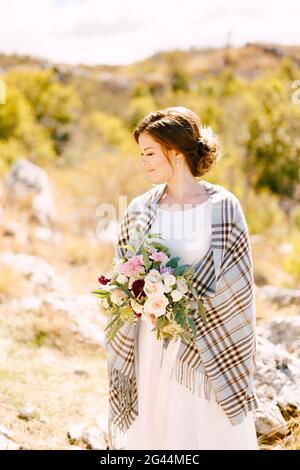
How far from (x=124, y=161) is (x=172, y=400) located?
8.83m

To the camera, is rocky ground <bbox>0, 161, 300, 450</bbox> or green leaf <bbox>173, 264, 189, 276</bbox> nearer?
green leaf <bbox>173, 264, 189, 276</bbox>

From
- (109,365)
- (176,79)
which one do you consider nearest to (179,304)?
(109,365)

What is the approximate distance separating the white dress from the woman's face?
0.61 feet

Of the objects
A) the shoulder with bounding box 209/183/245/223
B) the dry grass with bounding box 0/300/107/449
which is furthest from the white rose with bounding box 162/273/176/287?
the dry grass with bounding box 0/300/107/449

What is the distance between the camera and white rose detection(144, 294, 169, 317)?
2.28m

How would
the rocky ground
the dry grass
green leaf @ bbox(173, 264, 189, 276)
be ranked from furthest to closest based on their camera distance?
1. the dry grass
2. the rocky ground
3. green leaf @ bbox(173, 264, 189, 276)

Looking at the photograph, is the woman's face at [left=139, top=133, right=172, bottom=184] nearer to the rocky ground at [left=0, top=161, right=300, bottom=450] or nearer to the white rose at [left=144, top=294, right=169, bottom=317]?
the white rose at [left=144, top=294, right=169, bottom=317]

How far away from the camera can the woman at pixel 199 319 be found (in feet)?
8.22

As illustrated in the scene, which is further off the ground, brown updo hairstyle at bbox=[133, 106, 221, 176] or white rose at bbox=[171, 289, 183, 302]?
brown updo hairstyle at bbox=[133, 106, 221, 176]

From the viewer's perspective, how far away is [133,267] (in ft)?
7.82

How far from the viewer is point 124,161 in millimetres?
11094

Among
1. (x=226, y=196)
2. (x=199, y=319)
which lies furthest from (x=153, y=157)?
(x=199, y=319)

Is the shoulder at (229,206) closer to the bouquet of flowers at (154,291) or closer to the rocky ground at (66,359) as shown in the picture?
the bouquet of flowers at (154,291)

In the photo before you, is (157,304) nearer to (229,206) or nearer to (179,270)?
(179,270)
